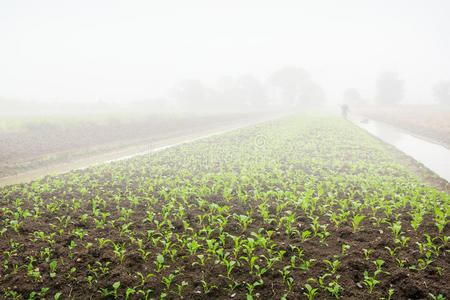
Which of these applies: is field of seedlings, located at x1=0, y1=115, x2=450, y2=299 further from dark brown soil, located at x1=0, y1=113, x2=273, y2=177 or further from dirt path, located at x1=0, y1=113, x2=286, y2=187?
dark brown soil, located at x1=0, y1=113, x2=273, y2=177

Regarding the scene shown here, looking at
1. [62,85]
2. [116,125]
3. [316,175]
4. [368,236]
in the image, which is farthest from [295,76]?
[62,85]

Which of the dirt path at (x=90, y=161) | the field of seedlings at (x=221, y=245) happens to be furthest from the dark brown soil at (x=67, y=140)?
the field of seedlings at (x=221, y=245)

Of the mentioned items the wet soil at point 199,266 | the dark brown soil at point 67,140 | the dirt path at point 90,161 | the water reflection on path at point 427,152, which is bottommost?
the water reflection on path at point 427,152

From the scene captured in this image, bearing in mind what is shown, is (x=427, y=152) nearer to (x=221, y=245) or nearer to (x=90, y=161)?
(x=221, y=245)

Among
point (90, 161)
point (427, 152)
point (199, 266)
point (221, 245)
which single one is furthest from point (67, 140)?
point (427, 152)

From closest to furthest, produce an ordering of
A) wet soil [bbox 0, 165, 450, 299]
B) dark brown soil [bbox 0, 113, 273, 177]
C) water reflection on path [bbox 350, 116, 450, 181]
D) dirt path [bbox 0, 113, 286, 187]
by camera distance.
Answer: wet soil [bbox 0, 165, 450, 299] < dirt path [bbox 0, 113, 286, 187] < water reflection on path [bbox 350, 116, 450, 181] < dark brown soil [bbox 0, 113, 273, 177]

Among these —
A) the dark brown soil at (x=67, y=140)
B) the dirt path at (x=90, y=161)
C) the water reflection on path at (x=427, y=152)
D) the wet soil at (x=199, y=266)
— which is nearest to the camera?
the wet soil at (x=199, y=266)

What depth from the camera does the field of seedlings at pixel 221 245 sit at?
15.5 feet

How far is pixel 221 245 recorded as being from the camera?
6.28 metres

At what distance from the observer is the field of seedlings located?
472cm

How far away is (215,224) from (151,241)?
183 centimetres

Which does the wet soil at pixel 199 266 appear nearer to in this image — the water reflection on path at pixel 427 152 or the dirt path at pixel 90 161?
the dirt path at pixel 90 161

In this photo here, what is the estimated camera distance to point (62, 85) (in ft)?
441

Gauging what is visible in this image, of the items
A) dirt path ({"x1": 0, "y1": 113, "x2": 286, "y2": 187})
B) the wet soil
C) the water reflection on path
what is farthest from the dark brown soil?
the water reflection on path
